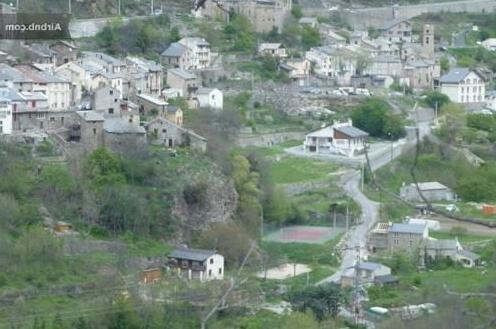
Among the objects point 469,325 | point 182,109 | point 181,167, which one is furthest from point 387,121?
point 469,325

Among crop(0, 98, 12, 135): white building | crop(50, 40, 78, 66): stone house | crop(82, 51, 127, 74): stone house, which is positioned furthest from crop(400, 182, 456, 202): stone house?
crop(50, 40, 78, 66): stone house

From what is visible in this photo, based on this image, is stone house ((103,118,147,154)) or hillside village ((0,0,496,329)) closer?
hillside village ((0,0,496,329))

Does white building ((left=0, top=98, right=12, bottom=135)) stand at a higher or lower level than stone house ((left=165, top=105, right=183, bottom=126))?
higher

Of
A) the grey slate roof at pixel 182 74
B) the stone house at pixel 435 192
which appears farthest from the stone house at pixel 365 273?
the grey slate roof at pixel 182 74

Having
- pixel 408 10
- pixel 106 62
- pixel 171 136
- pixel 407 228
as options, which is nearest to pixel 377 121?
pixel 106 62

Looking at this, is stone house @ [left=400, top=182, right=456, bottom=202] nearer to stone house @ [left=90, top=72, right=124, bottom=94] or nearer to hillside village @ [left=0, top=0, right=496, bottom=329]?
hillside village @ [left=0, top=0, right=496, bottom=329]
